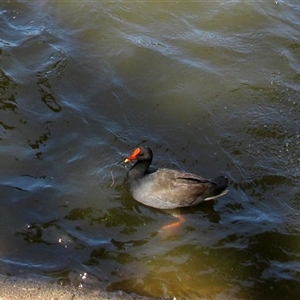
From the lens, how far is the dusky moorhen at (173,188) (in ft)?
21.9

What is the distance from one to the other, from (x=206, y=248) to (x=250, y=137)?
214 cm

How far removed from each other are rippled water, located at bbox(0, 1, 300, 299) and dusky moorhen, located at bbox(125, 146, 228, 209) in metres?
0.17

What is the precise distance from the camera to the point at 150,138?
7.66m

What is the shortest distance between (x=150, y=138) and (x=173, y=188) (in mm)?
1177

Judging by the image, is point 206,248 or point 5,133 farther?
point 5,133

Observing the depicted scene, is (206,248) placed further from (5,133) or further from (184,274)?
(5,133)

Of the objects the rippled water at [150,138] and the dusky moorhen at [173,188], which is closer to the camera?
the rippled water at [150,138]

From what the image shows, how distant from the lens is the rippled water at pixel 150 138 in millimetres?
5973

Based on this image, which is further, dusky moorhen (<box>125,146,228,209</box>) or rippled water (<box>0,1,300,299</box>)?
dusky moorhen (<box>125,146,228,209</box>)

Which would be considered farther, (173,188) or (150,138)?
(150,138)

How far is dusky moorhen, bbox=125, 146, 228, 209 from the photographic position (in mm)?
6676

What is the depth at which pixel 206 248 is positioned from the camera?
20.6 ft

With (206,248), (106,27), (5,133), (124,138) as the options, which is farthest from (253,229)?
(106,27)

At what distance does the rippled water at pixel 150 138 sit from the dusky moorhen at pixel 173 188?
17 centimetres
